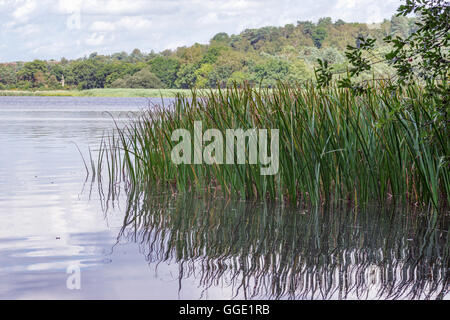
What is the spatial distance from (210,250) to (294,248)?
73cm

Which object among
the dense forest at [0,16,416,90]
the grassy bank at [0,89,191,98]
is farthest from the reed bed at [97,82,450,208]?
the grassy bank at [0,89,191,98]

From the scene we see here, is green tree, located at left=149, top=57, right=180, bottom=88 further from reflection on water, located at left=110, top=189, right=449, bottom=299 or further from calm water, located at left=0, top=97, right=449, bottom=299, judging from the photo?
reflection on water, located at left=110, top=189, right=449, bottom=299

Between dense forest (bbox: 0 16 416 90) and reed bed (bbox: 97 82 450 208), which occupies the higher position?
dense forest (bbox: 0 16 416 90)

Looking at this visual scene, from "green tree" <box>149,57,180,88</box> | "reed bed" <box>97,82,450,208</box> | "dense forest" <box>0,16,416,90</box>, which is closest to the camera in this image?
"reed bed" <box>97,82,450,208</box>

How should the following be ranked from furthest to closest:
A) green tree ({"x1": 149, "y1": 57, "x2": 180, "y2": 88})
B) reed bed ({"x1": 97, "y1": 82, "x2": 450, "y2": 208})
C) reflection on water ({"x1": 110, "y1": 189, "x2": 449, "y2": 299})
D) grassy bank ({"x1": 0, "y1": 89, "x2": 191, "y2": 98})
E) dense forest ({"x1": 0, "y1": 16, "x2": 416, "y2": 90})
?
grassy bank ({"x1": 0, "y1": 89, "x2": 191, "y2": 98})
green tree ({"x1": 149, "y1": 57, "x2": 180, "y2": 88})
dense forest ({"x1": 0, "y1": 16, "x2": 416, "y2": 90})
reed bed ({"x1": 97, "y1": 82, "x2": 450, "y2": 208})
reflection on water ({"x1": 110, "y1": 189, "x2": 449, "y2": 299})

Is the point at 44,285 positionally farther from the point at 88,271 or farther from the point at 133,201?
the point at 133,201

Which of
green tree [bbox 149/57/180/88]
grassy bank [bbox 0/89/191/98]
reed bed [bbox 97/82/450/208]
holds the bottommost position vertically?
reed bed [bbox 97/82/450/208]

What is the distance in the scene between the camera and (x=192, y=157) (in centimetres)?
728

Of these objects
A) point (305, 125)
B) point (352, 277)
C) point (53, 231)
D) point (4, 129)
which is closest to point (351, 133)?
point (305, 125)

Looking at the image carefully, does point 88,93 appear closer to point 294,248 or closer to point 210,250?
point 210,250

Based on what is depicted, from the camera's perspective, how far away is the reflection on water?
3.99 m

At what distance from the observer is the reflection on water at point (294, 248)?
3.99m

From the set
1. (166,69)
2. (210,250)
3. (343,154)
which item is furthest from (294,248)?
(166,69)

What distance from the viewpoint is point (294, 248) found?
16.3 ft
